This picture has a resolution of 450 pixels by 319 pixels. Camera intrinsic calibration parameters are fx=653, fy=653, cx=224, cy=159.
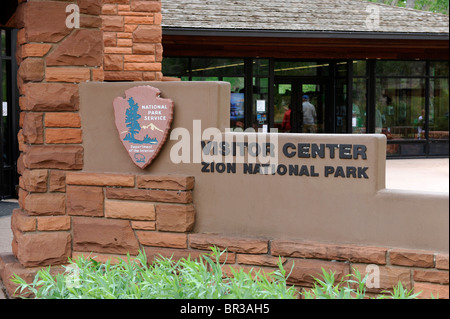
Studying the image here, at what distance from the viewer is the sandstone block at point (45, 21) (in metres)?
5.73

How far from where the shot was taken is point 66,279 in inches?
208

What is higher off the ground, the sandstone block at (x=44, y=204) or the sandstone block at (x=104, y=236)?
the sandstone block at (x=44, y=204)

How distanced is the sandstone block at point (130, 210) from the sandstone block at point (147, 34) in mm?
3268

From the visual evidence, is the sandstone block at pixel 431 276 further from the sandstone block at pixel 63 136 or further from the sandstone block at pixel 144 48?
the sandstone block at pixel 144 48

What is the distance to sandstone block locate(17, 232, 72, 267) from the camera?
5805 millimetres

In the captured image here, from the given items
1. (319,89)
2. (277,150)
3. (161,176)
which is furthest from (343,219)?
(319,89)

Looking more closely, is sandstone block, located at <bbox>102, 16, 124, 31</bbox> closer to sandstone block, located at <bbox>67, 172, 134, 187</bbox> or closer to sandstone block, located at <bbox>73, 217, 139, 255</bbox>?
sandstone block, located at <bbox>67, 172, 134, 187</bbox>

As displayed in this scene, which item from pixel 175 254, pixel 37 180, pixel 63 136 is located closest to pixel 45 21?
pixel 63 136

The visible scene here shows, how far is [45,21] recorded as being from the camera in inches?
227

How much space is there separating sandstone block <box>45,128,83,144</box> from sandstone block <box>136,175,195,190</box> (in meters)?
0.72

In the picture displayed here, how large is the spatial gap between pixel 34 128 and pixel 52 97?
0.32 meters

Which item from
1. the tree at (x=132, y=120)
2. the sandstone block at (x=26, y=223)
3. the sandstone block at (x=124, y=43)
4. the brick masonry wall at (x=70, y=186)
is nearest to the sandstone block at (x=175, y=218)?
the brick masonry wall at (x=70, y=186)

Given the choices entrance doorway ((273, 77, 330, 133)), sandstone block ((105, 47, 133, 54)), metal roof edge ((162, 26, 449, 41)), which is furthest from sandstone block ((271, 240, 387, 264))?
entrance doorway ((273, 77, 330, 133))
